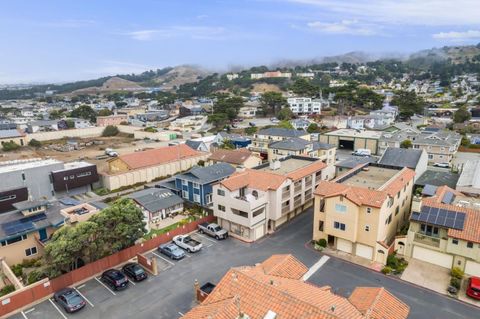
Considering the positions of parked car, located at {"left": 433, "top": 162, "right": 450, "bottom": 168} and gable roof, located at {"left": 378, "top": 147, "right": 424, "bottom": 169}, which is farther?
parked car, located at {"left": 433, "top": 162, "right": 450, "bottom": 168}

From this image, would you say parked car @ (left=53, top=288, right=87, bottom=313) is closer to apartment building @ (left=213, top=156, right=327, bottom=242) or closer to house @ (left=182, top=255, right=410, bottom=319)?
house @ (left=182, top=255, right=410, bottom=319)

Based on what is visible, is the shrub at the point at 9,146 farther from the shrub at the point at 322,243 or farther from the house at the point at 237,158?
the shrub at the point at 322,243

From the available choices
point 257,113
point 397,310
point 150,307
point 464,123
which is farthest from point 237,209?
point 257,113

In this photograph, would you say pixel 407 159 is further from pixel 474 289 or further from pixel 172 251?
pixel 172 251

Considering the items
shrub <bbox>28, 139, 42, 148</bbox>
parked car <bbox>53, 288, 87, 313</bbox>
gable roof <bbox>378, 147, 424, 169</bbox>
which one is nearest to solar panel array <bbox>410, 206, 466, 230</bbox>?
gable roof <bbox>378, 147, 424, 169</bbox>

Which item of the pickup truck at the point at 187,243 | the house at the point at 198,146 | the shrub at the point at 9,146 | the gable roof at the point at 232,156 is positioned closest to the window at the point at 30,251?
the pickup truck at the point at 187,243

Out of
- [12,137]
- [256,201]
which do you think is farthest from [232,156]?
[12,137]
